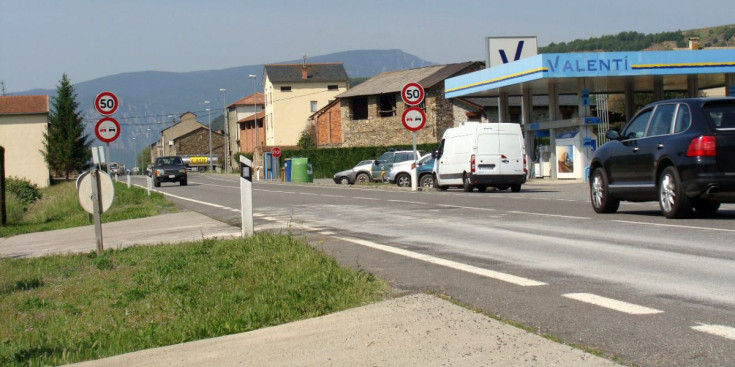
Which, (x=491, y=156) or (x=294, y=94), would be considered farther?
(x=294, y=94)

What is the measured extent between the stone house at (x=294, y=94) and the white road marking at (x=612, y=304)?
307 ft

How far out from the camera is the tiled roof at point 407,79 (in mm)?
72062

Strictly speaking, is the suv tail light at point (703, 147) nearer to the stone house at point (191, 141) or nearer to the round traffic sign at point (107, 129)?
the round traffic sign at point (107, 129)

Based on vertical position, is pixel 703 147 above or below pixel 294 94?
below

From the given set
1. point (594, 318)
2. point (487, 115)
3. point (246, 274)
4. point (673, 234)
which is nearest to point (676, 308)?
point (594, 318)

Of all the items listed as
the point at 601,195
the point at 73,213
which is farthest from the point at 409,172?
the point at 601,195

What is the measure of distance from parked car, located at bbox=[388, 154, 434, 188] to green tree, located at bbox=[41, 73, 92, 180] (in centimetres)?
5998

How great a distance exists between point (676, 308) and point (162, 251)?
819cm

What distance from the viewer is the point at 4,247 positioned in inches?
731

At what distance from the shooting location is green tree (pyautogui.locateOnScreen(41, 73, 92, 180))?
93.8 metres

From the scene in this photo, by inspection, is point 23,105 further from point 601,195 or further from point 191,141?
point 601,195

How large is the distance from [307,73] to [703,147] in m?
97.2

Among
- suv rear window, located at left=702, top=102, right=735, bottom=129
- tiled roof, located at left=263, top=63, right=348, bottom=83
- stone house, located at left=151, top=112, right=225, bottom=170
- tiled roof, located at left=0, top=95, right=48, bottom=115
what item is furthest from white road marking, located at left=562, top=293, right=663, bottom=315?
stone house, located at left=151, top=112, right=225, bottom=170

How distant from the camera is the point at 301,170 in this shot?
185ft
